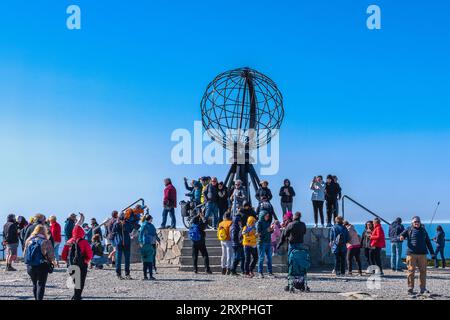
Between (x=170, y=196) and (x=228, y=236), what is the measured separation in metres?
4.45

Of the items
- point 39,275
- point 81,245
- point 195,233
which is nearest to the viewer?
point 39,275

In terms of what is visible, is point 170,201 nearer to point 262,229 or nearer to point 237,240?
point 237,240

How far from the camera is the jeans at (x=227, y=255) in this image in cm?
1634

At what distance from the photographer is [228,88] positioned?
2133 cm

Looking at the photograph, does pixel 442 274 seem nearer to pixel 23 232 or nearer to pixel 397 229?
pixel 397 229

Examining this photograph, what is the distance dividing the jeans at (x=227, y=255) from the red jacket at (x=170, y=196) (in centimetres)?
417

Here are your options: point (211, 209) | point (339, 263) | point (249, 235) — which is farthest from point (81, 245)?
point (339, 263)

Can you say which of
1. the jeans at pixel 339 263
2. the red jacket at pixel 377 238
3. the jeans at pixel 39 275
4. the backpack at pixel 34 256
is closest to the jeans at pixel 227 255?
the jeans at pixel 339 263

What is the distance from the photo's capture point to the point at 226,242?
1630 centimetres

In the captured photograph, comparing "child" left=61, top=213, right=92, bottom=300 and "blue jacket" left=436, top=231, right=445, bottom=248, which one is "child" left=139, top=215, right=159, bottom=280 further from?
"blue jacket" left=436, top=231, right=445, bottom=248

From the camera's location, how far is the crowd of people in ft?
37.3
